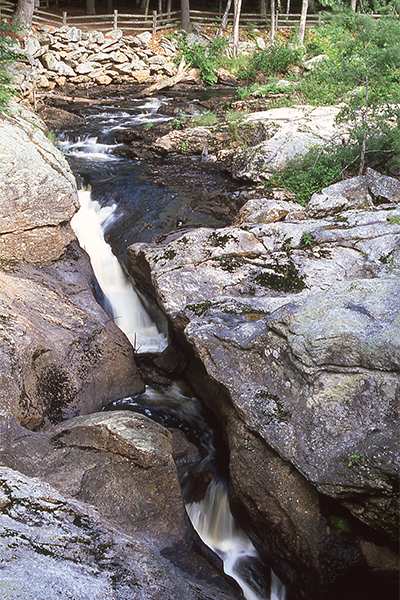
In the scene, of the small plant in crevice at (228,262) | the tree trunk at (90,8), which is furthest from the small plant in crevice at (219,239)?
the tree trunk at (90,8)

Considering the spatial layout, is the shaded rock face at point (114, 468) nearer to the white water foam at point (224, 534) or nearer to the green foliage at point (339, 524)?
the white water foam at point (224, 534)

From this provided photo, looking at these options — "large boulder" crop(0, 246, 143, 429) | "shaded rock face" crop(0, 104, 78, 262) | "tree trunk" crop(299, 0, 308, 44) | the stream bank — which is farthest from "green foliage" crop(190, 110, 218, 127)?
"tree trunk" crop(299, 0, 308, 44)

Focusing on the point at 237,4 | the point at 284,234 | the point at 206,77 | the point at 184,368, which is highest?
the point at 237,4

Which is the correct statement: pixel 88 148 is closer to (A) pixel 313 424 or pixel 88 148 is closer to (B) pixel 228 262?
(B) pixel 228 262

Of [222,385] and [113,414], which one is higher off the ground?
[222,385]

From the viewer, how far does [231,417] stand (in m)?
4.75

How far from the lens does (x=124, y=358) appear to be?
21.7 feet

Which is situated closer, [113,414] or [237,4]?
[113,414]

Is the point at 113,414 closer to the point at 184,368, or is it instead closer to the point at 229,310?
the point at 229,310

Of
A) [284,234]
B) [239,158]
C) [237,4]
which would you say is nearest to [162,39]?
[237,4]

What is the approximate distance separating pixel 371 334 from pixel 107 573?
9.08 ft

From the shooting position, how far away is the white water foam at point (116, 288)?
7.60 m

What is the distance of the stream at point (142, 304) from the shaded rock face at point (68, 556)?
4.45 feet

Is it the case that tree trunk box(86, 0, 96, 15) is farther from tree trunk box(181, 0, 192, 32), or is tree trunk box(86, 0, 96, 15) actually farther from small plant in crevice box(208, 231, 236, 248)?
small plant in crevice box(208, 231, 236, 248)
